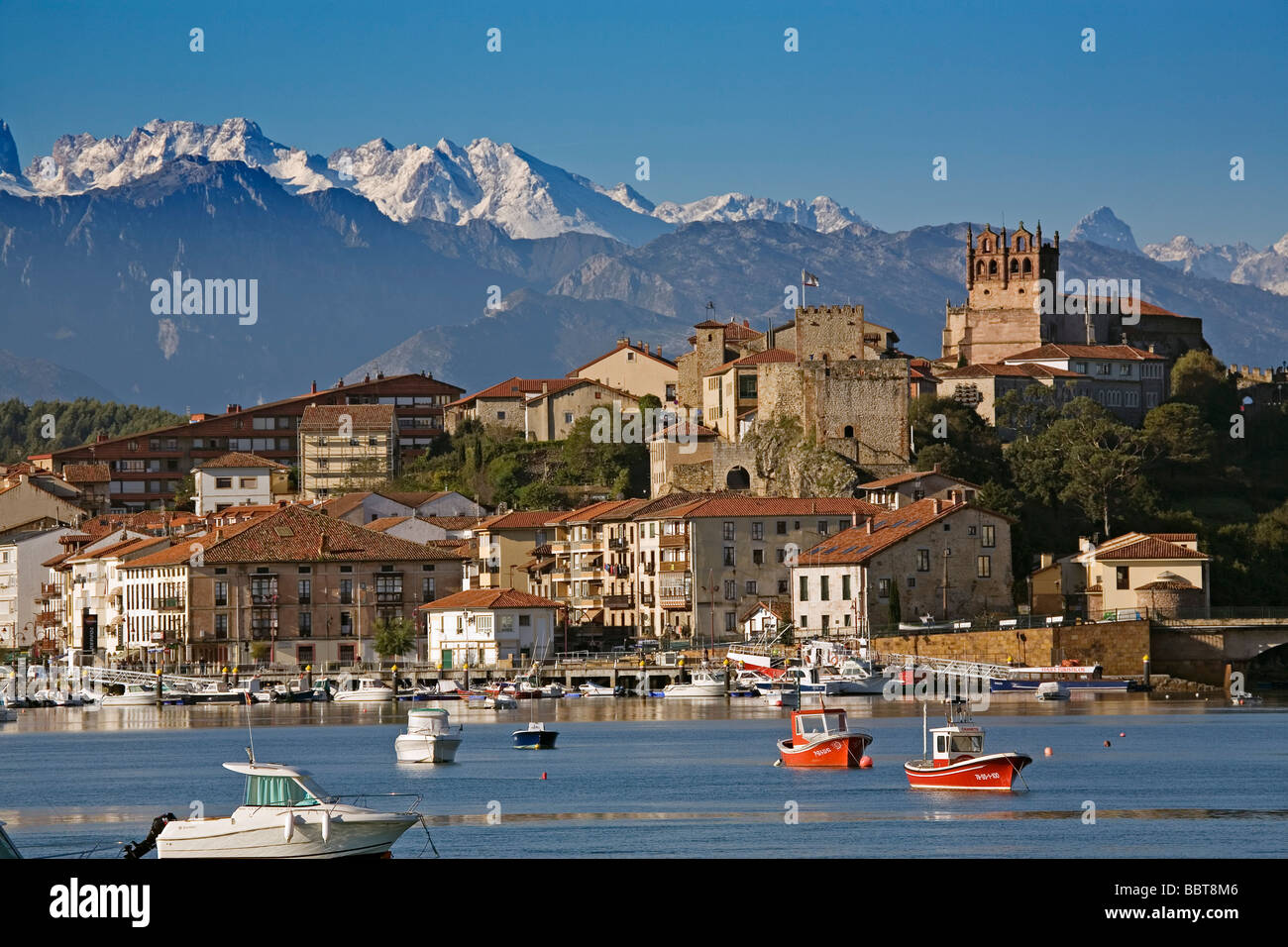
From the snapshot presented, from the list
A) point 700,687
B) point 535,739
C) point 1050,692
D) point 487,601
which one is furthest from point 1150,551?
point 535,739

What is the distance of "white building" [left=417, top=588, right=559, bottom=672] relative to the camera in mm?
88375

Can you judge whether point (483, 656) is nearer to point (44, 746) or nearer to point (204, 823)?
point (44, 746)

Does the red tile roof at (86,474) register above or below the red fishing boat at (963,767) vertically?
above

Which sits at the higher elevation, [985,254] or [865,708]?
[985,254]

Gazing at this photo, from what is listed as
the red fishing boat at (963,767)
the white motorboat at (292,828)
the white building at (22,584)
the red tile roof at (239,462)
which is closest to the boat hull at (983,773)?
the red fishing boat at (963,767)

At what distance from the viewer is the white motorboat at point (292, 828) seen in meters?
24.1

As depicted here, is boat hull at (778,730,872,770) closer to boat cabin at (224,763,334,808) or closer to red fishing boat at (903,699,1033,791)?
red fishing boat at (903,699,1033,791)

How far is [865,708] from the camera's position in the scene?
71.8m

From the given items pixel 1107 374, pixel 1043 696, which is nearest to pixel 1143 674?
pixel 1043 696

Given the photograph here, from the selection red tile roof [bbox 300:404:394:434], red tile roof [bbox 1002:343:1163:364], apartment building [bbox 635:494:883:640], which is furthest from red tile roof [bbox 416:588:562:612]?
red tile roof [bbox 300:404:394:434]

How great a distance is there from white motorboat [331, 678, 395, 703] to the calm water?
8107 mm

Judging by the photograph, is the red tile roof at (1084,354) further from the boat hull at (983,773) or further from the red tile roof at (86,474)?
the boat hull at (983,773)

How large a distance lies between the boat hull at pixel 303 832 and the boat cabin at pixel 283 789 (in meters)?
0.26
